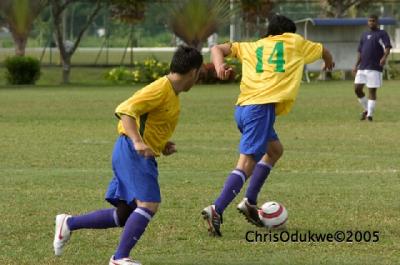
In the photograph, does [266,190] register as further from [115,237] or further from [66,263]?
[66,263]

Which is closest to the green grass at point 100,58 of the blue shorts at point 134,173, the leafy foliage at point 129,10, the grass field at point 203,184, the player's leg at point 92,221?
Answer: the leafy foliage at point 129,10

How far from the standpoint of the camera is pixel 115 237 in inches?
336

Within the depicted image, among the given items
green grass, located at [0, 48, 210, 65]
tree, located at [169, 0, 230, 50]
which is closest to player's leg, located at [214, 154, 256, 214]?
tree, located at [169, 0, 230, 50]

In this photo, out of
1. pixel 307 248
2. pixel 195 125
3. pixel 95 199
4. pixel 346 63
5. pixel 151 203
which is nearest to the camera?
pixel 151 203

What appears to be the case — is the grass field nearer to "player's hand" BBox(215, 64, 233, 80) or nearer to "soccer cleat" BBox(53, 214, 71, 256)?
"soccer cleat" BBox(53, 214, 71, 256)

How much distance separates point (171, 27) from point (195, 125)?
850 inches

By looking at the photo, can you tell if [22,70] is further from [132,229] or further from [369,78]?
[132,229]

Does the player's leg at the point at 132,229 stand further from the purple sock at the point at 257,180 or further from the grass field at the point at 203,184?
the purple sock at the point at 257,180

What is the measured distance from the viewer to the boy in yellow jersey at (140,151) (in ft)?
23.5

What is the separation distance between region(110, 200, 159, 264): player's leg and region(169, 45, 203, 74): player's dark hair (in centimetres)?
90

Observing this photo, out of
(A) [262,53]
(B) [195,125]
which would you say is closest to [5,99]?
(B) [195,125]

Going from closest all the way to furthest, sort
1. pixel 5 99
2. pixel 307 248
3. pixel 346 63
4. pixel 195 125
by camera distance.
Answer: pixel 307 248
pixel 195 125
pixel 5 99
pixel 346 63

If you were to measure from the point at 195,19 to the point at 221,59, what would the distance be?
3138 centimetres

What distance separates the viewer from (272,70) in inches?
358
